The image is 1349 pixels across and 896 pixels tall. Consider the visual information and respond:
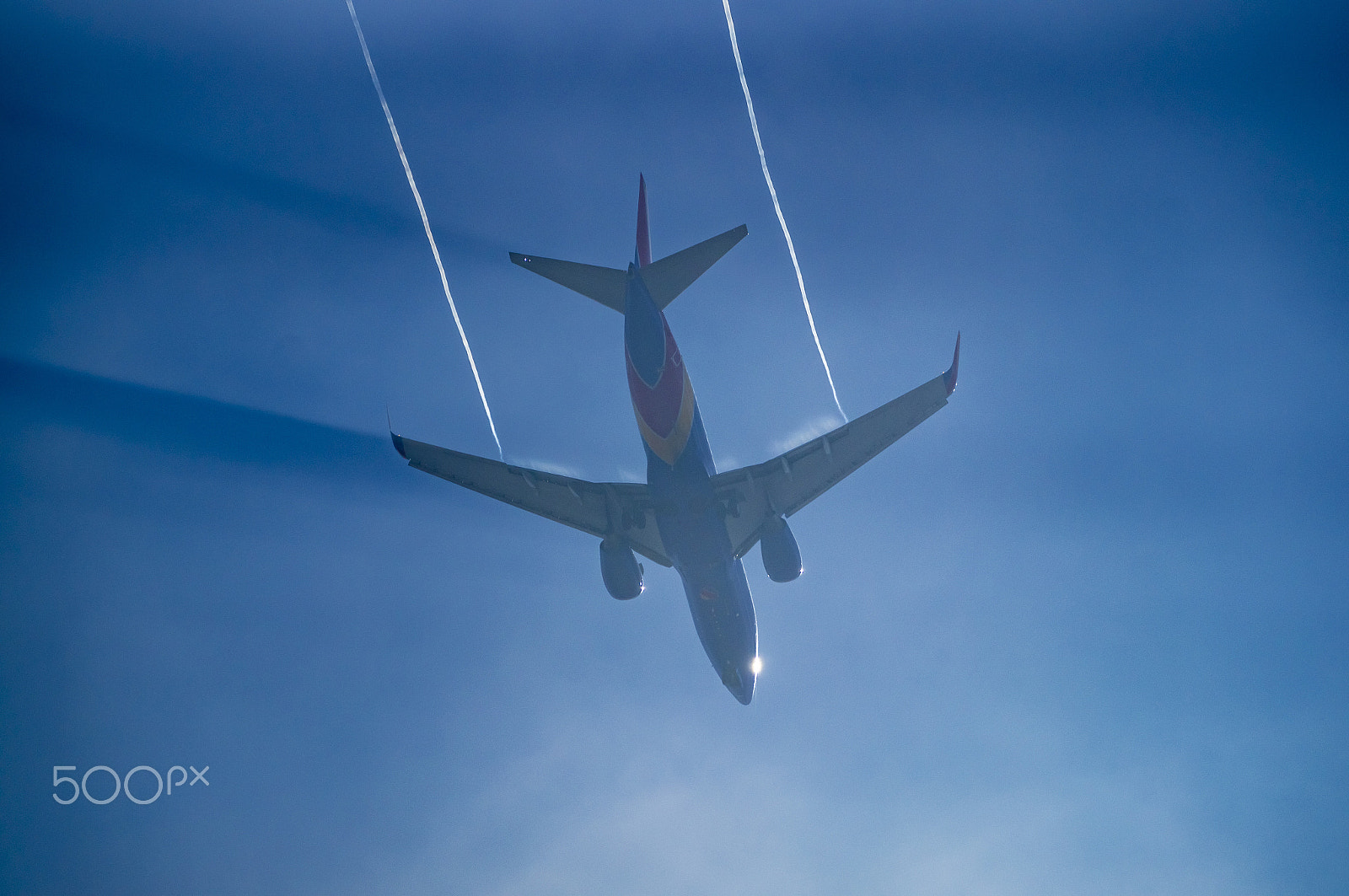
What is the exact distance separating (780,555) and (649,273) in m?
10.7

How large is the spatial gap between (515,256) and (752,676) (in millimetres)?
17672

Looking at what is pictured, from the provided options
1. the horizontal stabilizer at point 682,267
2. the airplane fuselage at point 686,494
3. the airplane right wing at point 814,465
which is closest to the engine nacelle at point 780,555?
the airplane right wing at point 814,465

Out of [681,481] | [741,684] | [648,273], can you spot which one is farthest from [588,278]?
[741,684]

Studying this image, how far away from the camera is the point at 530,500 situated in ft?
103

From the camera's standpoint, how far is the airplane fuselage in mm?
25500

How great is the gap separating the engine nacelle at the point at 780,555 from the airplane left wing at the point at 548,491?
14.9ft

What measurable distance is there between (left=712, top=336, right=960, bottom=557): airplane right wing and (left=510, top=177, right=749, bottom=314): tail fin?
7.11 m

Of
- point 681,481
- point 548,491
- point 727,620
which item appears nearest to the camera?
point 681,481

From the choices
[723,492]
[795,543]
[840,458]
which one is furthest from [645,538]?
[840,458]

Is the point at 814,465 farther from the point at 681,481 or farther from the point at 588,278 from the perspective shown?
the point at 588,278

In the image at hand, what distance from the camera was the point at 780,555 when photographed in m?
28.0

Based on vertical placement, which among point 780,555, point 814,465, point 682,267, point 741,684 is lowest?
point 741,684

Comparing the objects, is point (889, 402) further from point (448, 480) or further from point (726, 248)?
point (448, 480)

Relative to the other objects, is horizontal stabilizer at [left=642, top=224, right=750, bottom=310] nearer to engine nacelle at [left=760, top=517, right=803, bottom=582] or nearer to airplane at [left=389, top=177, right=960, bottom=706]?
airplane at [left=389, top=177, right=960, bottom=706]
